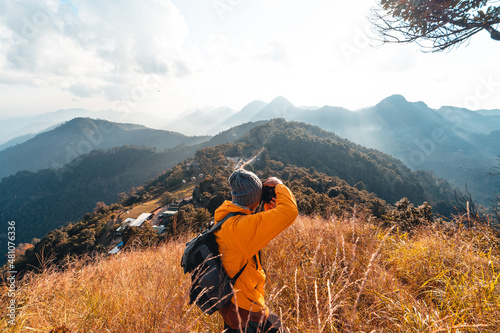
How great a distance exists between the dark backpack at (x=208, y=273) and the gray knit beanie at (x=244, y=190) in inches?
5.8

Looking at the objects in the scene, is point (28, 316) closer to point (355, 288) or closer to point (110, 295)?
point (110, 295)

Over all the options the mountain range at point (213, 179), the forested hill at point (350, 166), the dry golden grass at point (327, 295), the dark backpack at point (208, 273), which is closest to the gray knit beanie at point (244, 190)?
the dark backpack at point (208, 273)

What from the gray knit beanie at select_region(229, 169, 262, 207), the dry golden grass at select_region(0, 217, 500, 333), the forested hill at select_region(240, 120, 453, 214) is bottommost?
the forested hill at select_region(240, 120, 453, 214)

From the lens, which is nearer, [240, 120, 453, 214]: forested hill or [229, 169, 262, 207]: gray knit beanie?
[229, 169, 262, 207]: gray knit beanie

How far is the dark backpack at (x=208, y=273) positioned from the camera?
56.8 inches

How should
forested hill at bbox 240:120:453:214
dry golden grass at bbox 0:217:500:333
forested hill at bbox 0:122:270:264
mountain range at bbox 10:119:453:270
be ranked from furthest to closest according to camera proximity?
forested hill at bbox 0:122:270:264, forested hill at bbox 240:120:453:214, mountain range at bbox 10:119:453:270, dry golden grass at bbox 0:217:500:333

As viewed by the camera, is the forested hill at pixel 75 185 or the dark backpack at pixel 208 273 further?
the forested hill at pixel 75 185

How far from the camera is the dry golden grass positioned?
56.1 inches

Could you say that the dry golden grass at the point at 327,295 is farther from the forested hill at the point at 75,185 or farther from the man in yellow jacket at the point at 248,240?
the forested hill at the point at 75,185

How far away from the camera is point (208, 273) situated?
1.43 meters

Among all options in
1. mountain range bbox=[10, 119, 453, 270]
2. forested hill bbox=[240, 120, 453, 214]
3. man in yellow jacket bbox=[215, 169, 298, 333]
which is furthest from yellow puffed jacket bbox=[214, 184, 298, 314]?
forested hill bbox=[240, 120, 453, 214]

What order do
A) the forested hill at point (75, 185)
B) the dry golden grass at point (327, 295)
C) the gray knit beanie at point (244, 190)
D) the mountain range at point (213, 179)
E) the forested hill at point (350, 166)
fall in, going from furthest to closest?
the forested hill at point (75, 185) < the forested hill at point (350, 166) < the mountain range at point (213, 179) < the gray knit beanie at point (244, 190) < the dry golden grass at point (327, 295)

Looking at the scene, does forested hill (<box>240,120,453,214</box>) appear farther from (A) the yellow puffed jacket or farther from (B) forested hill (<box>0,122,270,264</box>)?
(B) forested hill (<box>0,122,270,264</box>)

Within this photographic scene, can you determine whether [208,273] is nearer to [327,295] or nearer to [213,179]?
[327,295]
